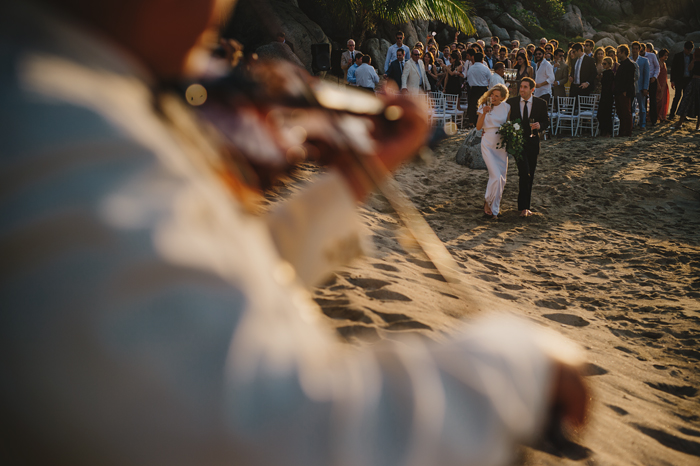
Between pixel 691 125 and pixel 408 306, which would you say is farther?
pixel 691 125

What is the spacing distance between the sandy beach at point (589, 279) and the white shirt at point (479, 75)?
227 cm

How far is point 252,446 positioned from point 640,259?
21.3 feet

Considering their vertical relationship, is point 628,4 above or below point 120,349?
above

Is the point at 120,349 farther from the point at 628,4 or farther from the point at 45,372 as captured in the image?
the point at 628,4

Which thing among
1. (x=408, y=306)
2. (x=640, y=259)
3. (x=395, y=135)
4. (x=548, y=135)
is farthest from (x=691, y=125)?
(x=395, y=135)

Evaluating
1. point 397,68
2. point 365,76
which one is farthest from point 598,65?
point 365,76

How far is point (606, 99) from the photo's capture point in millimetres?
11438

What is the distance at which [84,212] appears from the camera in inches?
13.4

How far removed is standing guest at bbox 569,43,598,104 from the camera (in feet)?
38.8

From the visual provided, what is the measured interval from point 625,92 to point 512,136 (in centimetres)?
707

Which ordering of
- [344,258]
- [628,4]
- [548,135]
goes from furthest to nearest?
[628,4] → [548,135] → [344,258]

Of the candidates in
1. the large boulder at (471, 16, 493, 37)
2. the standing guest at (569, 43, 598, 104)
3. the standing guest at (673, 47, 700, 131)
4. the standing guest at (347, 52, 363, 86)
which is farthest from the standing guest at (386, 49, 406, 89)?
the large boulder at (471, 16, 493, 37)

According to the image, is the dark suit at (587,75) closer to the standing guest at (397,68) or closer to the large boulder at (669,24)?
the standing guest at (397,68)

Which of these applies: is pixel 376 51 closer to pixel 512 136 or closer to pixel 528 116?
pixel 528 116
